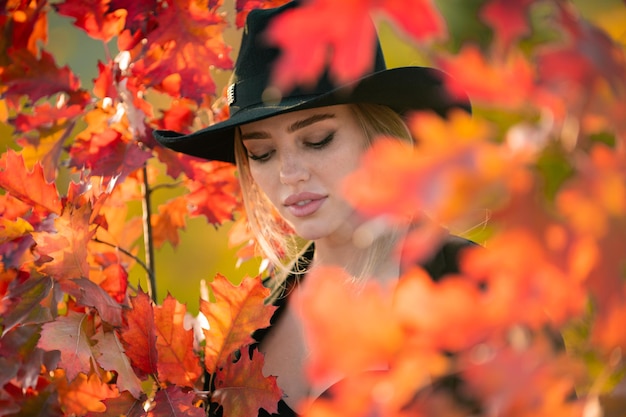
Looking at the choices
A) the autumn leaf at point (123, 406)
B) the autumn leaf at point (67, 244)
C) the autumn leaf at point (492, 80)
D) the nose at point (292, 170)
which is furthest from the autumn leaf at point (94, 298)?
the autumn leaf at point (492, 80)

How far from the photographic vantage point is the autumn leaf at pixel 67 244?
4.06 ft

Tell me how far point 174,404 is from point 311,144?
1.69ft

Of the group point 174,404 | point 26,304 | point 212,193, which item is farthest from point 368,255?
point 26,304

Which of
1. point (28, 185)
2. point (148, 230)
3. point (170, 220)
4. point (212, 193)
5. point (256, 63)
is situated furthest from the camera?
point (170, 220)

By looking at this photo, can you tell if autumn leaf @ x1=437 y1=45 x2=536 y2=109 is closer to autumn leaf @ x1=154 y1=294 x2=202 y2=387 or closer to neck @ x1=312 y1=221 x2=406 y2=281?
autumn leaf @ x1=154 y1=294 x2=202 y2=387

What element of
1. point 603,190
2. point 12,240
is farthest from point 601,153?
point 12,240

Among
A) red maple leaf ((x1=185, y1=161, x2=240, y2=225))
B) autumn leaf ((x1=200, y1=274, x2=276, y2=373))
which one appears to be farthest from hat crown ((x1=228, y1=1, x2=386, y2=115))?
autumn leaf ((x1=200, y1=274, x2=276, y2=373))

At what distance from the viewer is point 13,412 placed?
1.28 meters

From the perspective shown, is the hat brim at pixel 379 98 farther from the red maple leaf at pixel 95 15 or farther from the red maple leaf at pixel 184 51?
the red maple leaf at pixel 95 15

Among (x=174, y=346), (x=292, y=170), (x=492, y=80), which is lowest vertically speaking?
(x=174, y=346)

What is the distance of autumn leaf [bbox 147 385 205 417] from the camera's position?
1158 mm

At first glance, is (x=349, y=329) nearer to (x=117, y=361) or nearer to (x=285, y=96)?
(x=117, y=361)

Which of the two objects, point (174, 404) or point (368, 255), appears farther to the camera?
point (368, 255)

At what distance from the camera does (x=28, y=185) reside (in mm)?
1295
